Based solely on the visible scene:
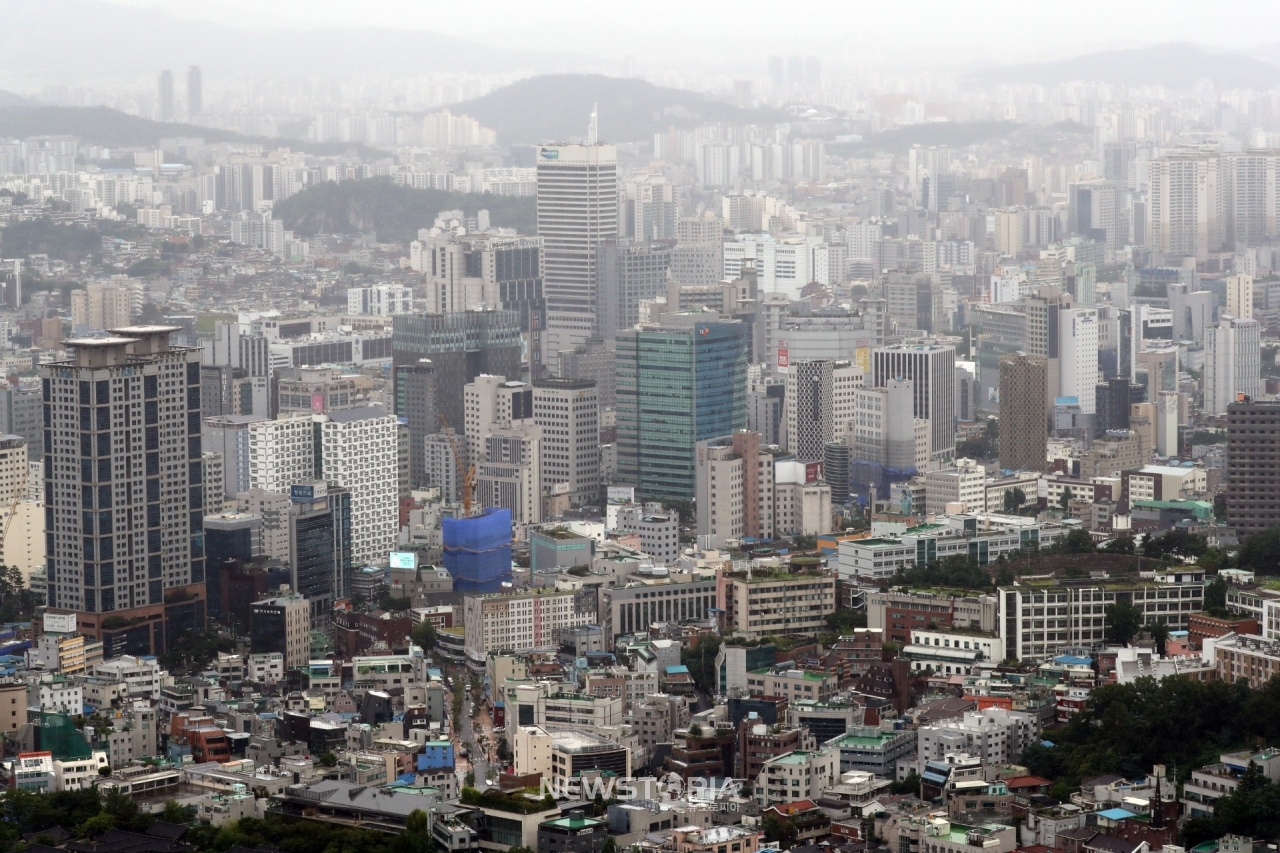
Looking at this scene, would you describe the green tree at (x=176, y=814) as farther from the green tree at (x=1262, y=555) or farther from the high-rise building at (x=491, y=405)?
the high-rise building at (x=491, y=405)

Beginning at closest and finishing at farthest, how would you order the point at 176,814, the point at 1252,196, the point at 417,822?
1. the point at 417,822
2. the point at 176,814
3. the point at 1252,196

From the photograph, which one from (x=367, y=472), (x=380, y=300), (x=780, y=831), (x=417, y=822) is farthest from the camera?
(x=380, y=300)

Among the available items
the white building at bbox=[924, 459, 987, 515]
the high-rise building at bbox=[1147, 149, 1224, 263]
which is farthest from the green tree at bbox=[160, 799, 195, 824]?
the high-rise building at bbox=[1147, 149, 1224, 263]

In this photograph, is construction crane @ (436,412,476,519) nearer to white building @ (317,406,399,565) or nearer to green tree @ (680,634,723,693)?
white building @ (317,406,399,565)

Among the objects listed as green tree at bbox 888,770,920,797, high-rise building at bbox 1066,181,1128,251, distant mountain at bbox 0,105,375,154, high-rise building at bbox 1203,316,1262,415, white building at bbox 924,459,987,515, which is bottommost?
green tree at bbox 888,770,920,797

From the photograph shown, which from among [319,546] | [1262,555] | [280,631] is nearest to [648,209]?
[319,546]

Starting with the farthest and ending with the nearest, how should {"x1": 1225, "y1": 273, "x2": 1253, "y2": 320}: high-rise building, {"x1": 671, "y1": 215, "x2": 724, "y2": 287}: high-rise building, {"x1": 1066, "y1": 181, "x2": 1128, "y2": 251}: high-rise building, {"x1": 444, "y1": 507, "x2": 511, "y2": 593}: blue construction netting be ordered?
{"x1": 1066, "y1": 181, "x2": 1128, "y2": 251}: high-rise building
{"x1": 671, "y1": 215, "x2": 724, "y2": 287}: high-rise building
{"x1": 1225, "y1": 273, "x2": 1253, "y2": 320}: high-rise building
{"x1": 444, "y1": 507, "x2": 511, "y2": 593}: blue construction netting

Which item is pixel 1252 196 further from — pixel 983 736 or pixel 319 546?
pixel 983 736
